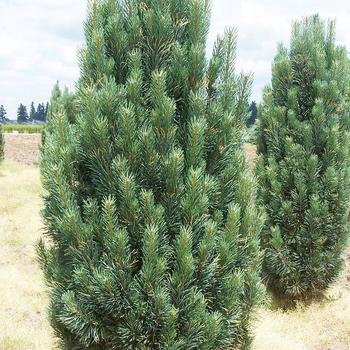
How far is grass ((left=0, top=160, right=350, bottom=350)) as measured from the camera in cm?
624

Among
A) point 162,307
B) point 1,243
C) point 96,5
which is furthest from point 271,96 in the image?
point 1,243

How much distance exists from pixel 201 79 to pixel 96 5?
1.12 metres

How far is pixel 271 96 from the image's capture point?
8484 mm

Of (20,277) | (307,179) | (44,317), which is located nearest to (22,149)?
(20,277)

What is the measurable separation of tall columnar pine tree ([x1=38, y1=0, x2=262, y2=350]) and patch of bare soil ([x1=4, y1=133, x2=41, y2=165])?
72.7ft

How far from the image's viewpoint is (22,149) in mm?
31562

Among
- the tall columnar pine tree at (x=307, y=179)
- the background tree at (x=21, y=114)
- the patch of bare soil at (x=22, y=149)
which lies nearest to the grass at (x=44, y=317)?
the tall columnar pine tree at (x=307, y=179)

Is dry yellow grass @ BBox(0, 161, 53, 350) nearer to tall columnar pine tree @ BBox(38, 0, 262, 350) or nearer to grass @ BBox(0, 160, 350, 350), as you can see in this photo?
grass @ BBox(0, 160, 350, 350)

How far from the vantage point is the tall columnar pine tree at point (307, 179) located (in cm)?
785

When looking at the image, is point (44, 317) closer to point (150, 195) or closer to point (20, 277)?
point (20, 277)

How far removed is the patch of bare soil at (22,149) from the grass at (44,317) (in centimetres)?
1633

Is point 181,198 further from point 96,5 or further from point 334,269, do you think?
point 334,269

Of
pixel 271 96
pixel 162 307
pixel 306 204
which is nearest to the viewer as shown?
pixel 162 307

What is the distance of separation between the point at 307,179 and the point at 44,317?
4.74m
